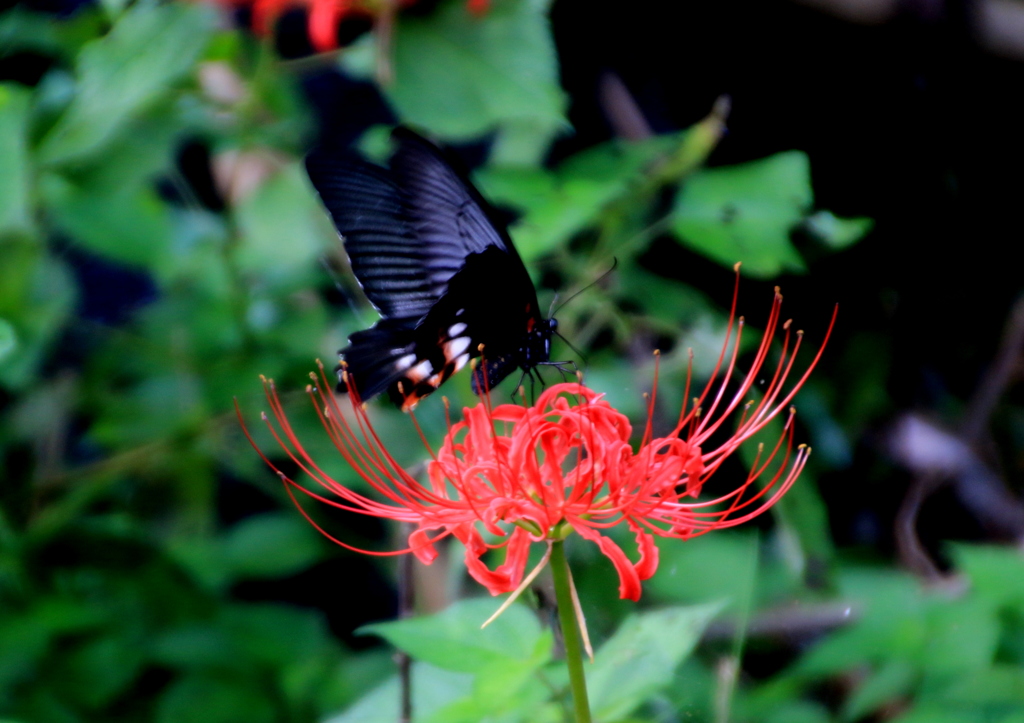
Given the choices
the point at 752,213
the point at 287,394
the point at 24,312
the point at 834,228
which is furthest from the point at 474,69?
the point at 24,312

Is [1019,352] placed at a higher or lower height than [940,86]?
lower

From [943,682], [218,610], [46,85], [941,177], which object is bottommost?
[218,610]

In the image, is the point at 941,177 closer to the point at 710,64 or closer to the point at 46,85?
the point at 710,64

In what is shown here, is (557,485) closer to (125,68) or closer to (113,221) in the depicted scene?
(125,68)

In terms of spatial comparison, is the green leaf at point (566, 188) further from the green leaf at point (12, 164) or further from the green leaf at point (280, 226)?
the green leaf at point (12, 164)

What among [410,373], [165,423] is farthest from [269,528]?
[410,373]
